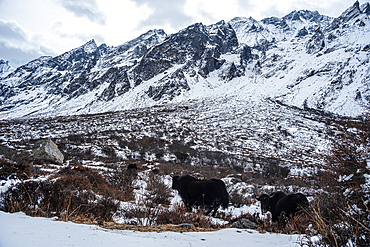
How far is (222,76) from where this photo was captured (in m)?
87.5

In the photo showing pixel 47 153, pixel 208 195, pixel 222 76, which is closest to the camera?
pixel 208 195

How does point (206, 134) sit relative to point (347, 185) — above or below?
above

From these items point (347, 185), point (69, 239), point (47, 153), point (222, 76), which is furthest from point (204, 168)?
point (222, 76)

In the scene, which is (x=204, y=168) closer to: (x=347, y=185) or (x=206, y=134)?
(x=347, y=185)

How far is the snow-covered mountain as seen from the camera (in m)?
52.3

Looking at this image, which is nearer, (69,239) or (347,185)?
(69,239)

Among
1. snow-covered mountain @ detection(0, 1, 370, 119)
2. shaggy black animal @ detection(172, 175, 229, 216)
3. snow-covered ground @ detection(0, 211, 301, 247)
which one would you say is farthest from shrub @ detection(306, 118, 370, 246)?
snow-covered mountain @ detection(0, 1, 370, 119)

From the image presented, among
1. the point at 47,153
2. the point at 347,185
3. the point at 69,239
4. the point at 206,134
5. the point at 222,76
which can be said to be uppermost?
the point at 222,76

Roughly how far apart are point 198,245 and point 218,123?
36411mm

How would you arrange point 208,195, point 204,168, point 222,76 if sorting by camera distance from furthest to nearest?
point 222,76 → point 204,168 → point 208,195

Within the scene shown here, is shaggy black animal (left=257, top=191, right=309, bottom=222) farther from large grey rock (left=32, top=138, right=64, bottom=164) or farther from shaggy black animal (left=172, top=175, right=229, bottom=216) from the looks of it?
large grey rock (left=32, top=138, right=64, bottom=164)

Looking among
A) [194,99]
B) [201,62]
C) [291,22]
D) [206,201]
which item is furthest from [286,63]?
[291,22]

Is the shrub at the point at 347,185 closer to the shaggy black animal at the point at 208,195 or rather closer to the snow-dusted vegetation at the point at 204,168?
the snow-dusted vegetation at the point at 204,168

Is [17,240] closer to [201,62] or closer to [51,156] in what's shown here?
[51,156]
